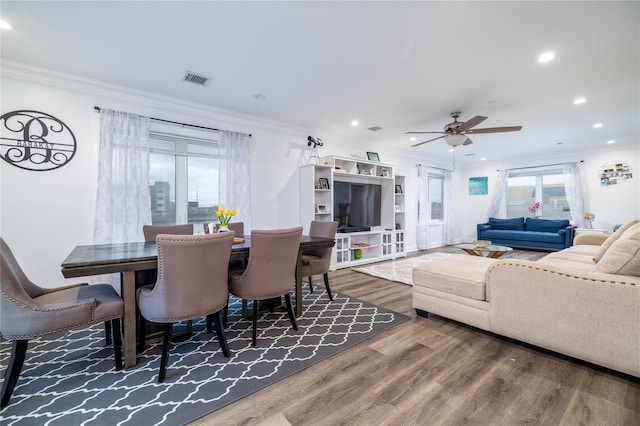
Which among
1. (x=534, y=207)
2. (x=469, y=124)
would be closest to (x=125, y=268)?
(x=469, y=124)

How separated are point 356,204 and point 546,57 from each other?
10.9 feet

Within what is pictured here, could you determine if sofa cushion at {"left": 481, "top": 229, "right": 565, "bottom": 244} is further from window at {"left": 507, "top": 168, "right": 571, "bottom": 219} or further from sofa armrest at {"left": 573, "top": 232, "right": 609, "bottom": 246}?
sofa armrest at {"left": 573, "top": 232, "right": 609, "bottom": 246}

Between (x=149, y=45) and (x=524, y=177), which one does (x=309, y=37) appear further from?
(x=524, y=177)

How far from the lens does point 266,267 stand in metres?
2.23

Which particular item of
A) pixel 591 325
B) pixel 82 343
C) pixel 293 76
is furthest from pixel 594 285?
pixel 82 343

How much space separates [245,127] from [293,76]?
1.55 meters

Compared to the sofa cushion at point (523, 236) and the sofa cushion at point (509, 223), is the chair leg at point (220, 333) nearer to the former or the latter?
the sofa cushion at point (523, 236)

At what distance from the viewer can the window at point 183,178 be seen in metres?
3.58

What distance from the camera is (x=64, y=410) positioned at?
4.93ft

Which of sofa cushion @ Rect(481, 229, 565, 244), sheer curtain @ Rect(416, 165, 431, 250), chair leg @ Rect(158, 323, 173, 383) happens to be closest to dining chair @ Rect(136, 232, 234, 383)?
chair leg @ Rect(158, 323, 173, 383)

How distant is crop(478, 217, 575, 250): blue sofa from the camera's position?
616 cm

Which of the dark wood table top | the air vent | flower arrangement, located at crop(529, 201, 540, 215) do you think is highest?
the air vent

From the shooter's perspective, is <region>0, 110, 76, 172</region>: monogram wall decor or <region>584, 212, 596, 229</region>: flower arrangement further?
<region>584, 212, 596, 229</region>: flower arrangement

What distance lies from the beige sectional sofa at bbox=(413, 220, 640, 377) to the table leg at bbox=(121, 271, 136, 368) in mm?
2529
